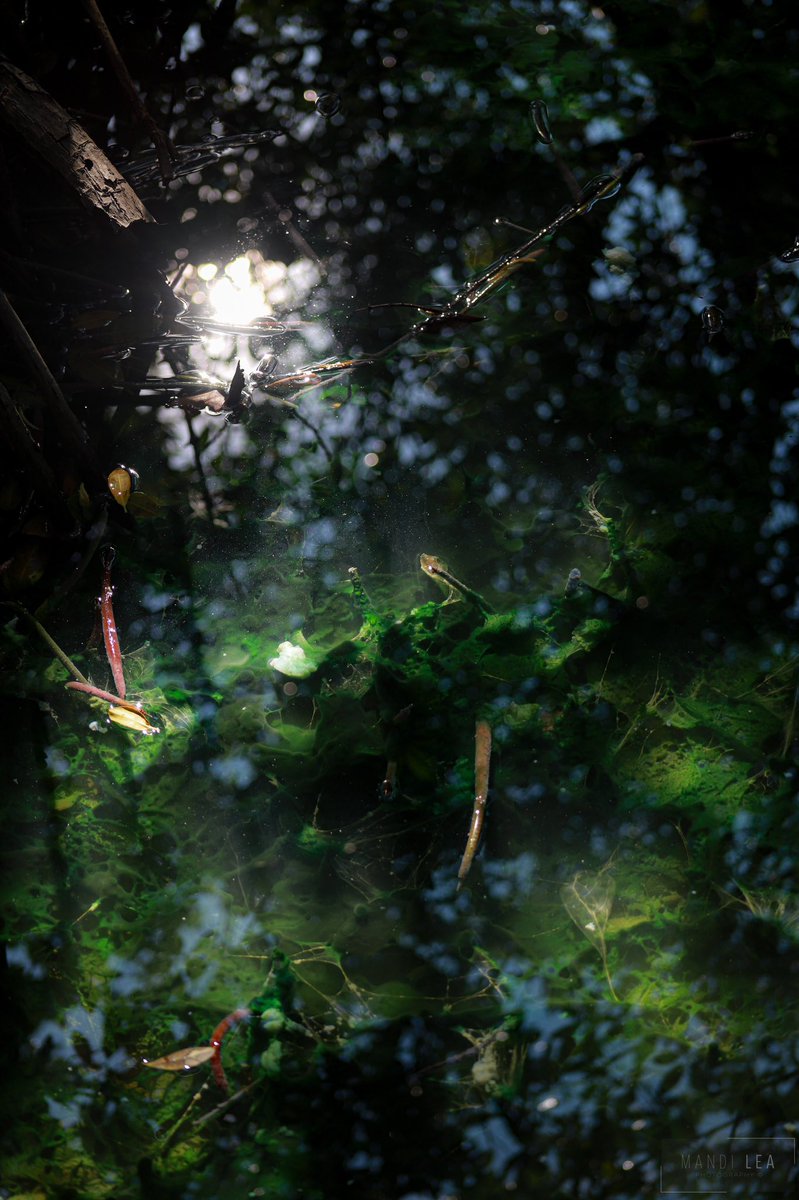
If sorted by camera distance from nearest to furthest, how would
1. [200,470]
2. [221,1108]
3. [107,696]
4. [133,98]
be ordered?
[221,1108] → [107,696] → [200,470] → [133,98]

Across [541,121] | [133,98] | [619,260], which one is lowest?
[619,260]

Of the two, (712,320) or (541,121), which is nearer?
(712,320)

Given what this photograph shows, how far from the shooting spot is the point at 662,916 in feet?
3.95

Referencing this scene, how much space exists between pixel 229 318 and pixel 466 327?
0.47 metres

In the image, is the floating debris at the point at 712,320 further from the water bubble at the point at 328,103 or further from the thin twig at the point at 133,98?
the thin twig at the point at 133,98

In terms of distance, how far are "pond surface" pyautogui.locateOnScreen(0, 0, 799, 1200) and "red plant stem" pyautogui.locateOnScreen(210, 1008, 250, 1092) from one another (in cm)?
1

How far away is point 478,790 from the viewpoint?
1215mm

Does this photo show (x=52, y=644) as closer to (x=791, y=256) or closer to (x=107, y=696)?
(x=107, y=696)

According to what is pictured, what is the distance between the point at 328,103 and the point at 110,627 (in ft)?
3.96

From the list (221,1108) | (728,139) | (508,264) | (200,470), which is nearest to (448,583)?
(200,470)

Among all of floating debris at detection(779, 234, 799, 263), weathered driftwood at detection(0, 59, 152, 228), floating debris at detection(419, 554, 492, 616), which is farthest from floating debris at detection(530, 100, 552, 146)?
floating debris at detection(419, 554, 492, 616)

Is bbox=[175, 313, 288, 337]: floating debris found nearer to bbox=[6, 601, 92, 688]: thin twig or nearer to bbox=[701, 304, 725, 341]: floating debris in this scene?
bbox=[6, 601, 92, 688]: thin twig

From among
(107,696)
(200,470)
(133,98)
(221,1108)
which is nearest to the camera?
(221,1108)

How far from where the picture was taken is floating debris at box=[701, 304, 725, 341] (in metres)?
1.45
